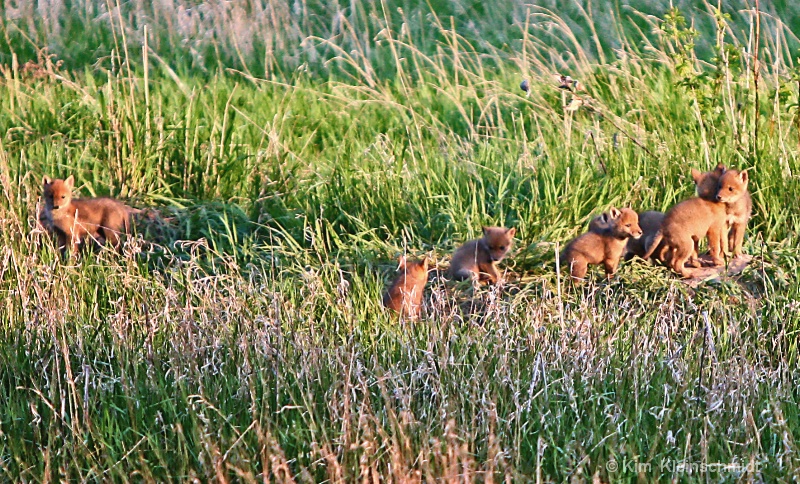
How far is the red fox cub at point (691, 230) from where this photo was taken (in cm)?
551

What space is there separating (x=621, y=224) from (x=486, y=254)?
0.70 m

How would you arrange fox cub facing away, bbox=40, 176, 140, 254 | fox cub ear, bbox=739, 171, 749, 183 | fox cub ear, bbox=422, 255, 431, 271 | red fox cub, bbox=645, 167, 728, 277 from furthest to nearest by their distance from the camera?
fox cub facing away, bbox=40, 176, 140, 254 → fox cub ear, bbox=739, 171, 749, 183 → red fox cub, bbox=645, 167, 728, 277 → fox cub ear, bbox=422, 255, 431, 271

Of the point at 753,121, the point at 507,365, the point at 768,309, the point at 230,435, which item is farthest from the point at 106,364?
the point at 753,121

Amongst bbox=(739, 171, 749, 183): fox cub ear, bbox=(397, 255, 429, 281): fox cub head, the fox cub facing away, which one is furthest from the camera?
the fox cub facing away

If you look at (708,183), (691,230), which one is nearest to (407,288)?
(691,230)

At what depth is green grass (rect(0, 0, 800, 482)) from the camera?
373 centimetres

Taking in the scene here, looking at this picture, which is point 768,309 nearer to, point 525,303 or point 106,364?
point 525,303

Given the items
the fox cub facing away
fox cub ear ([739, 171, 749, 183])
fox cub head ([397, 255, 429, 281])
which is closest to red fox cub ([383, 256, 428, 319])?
fox cub head ([397, 255, 429, 281])

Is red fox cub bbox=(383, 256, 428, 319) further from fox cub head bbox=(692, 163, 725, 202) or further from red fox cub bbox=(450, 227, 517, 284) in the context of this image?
fox cub head bbox=(692, 163, 725, 202)

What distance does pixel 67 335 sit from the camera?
468cm

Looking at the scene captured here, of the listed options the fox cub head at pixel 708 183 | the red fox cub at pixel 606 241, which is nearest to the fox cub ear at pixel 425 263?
the red fox cub at pixel 606 241

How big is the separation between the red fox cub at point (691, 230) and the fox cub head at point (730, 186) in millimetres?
56

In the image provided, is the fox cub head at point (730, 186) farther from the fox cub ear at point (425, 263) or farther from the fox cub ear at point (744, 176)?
the fox cub ear at point (425, 263)

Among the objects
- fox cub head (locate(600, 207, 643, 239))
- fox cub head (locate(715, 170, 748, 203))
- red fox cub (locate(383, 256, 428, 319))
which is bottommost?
red fox cub (locate(383, 256, 428, 319))
